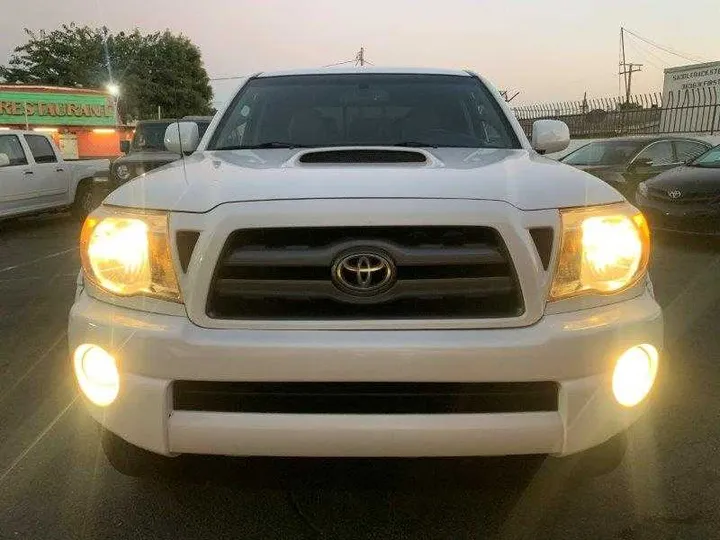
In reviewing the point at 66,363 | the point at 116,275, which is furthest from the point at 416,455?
the point at 66,363

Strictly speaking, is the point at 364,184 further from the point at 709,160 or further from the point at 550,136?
the point at 709,160

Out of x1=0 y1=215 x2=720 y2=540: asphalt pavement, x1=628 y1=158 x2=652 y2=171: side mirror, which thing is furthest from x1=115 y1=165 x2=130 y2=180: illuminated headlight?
x1=0 y1=215 x2=720 y2=540: asphalt pavement

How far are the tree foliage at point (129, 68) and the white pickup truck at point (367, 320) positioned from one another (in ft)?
164

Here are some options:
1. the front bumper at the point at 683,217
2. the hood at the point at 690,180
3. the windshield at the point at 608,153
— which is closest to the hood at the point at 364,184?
the front bumper at the point at 683,217

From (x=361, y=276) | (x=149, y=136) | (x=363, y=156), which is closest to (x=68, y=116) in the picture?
(x=149, y=136)

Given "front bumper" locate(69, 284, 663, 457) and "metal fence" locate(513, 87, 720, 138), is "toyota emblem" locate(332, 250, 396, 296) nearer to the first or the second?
"front bumper" locate(69, 284, 663, 457)

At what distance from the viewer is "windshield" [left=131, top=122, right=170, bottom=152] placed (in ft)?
43.1

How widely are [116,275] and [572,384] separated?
1.46m

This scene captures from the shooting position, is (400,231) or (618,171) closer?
(400,231)

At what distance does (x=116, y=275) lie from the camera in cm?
229

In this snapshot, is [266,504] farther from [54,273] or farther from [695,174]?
[695,174]

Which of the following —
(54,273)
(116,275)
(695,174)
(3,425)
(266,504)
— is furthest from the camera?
(695,174)

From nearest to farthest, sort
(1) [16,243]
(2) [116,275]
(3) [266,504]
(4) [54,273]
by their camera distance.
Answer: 1. (2) [116,275]
2. (3) [266,504]
3. (4) [54,273]
4. (1) [16,243]

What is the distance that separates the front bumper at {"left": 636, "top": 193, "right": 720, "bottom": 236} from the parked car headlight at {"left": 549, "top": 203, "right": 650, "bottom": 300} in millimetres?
6989
